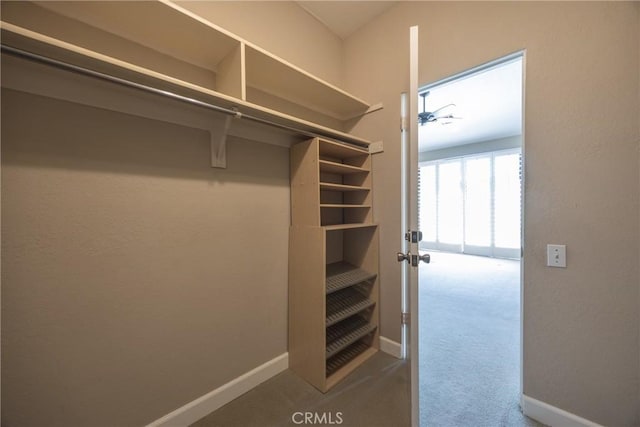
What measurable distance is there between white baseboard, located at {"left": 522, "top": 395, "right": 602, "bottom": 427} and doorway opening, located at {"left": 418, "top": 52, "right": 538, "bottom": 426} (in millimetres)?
56

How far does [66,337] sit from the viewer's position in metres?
0.98

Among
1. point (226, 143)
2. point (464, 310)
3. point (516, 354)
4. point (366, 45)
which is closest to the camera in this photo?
point (226, 143)

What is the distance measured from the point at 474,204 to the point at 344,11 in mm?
5386

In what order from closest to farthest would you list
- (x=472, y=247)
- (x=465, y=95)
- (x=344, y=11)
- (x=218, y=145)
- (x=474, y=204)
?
(x=218, y=145)
(x=344, y=11)
(x=465, y=95)
(x=474, y=204)
(x=472, y=247)

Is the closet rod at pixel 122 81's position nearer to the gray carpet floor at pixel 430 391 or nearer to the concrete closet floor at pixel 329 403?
the concrete closet floor at pixel 329 403

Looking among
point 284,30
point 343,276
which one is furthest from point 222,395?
point 284,30

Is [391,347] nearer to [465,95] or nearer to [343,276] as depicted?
[343,276]

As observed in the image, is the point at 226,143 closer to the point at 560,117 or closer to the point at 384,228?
the point at 384,228

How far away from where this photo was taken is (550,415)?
126 cm

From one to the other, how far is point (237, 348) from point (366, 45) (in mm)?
2593

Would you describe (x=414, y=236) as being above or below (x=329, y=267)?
above

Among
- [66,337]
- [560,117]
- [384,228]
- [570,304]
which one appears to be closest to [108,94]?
[66,337]

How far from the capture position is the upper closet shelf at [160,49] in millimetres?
875

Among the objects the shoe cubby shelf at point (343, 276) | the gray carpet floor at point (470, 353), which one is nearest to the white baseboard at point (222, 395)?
the shoe cubby shelf at point (343, 276)
